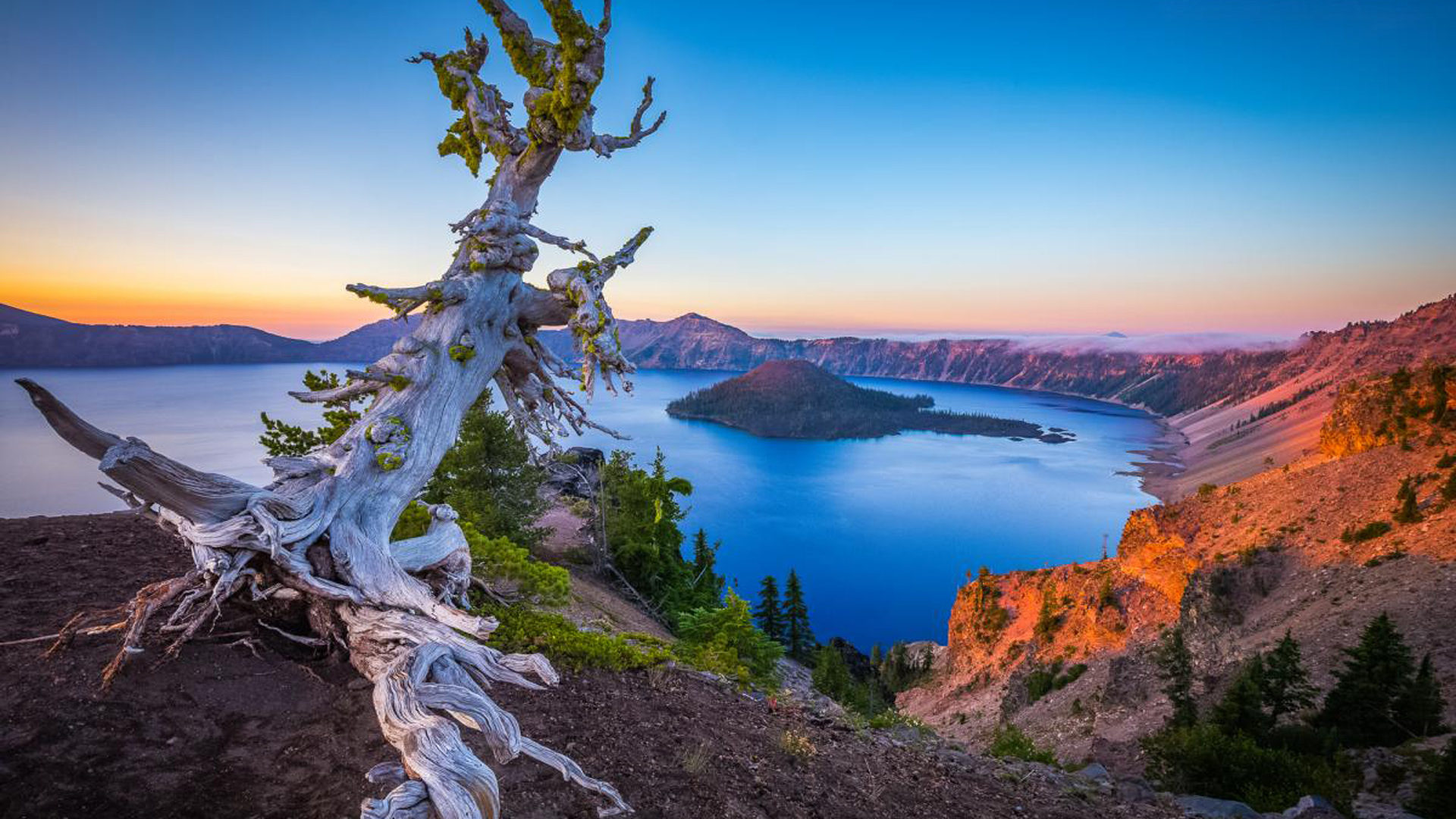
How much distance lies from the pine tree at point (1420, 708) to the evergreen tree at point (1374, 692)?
130 mm

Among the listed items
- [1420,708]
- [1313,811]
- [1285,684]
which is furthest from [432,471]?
[1285,684]

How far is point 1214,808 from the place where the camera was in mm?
6980

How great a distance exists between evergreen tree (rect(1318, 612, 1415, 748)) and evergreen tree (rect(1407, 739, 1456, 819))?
7.44 m

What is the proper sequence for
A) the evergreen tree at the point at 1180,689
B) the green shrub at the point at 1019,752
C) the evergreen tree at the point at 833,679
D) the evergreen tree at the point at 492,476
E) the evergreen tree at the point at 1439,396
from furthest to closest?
the evergreen tree at the point at 1439,396 → the evergreen tree at the point at 833,679 → the evergreen tree at the point at 1180,689 → the evergreen tree at the point at 492,476 → the green shrub at the point at 1019,752

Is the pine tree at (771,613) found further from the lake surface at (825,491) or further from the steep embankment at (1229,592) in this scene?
the lake surface at (825,491)

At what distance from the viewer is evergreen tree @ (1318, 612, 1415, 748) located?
1389 centimetres

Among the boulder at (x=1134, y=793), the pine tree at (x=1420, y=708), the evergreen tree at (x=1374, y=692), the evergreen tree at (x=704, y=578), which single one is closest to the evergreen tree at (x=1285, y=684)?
the evergreen tree at (x=1374, y=692)

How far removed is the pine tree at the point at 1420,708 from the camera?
1348cm

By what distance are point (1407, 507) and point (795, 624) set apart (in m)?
33.3

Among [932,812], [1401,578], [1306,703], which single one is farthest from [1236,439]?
[932,812]

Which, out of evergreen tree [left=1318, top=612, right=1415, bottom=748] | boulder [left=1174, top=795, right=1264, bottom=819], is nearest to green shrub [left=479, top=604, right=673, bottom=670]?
boulder [left=1174, top=795, right=1264, bottom=819]

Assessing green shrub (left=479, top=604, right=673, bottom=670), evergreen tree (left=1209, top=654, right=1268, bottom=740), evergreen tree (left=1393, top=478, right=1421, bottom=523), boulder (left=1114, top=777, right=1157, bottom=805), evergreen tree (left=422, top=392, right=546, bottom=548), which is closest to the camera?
green shrub (left=479, top=604, right=673, bottom=670)

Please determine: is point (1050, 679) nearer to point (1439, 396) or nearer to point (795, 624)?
point (795, 624)

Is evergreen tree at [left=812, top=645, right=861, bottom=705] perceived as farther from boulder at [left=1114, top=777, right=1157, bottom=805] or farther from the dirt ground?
the dirt ground
